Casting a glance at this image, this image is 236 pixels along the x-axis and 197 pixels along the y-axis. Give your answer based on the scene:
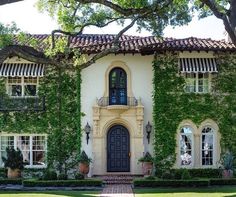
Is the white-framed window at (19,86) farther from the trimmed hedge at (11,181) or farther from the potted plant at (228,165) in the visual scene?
the potted plant at (228,165)

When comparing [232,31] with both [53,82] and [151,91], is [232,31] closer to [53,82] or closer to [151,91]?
[151,91]

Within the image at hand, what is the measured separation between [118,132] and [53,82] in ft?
15.4

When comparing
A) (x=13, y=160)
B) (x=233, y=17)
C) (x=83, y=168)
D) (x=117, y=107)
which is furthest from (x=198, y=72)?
(x=13, y=160)

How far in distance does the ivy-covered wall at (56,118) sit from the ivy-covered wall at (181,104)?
15.0 feet

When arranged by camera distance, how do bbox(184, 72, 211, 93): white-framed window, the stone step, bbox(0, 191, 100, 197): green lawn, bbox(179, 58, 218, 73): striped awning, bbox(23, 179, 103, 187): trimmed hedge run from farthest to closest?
bbox(184, 72, 211, 93): white-framed window → bbox(179, 58, 218, 73): striped awning → the stone step → bbox(23, 179, 103, 187): trimmed hedge → bbox(0, 191, 100, 197): green lawn

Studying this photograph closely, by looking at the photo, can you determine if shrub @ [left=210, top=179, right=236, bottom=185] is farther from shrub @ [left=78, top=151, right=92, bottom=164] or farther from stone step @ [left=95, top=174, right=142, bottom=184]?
shrub @ [left=78, top=151, right=92, bottom=164]

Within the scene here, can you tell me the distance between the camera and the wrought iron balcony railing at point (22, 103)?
29922mm

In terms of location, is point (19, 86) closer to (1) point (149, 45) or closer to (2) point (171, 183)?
(1) point (149, 45)

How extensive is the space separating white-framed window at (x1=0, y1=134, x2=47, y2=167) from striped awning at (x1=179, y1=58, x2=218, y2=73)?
8.89m

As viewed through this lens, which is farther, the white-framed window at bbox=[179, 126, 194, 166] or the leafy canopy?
the white-framed window at bbox=[179, 126, 194, 166]

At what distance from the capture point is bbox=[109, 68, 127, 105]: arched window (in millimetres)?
29719

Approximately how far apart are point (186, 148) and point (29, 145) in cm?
896

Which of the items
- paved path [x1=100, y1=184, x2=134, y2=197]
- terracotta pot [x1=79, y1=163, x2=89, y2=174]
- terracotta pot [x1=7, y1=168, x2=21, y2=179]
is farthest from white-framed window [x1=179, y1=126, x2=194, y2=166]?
terracotta pot [x1=7, y1=168, x2=21, y2=179]

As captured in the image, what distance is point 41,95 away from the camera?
1188 inches
